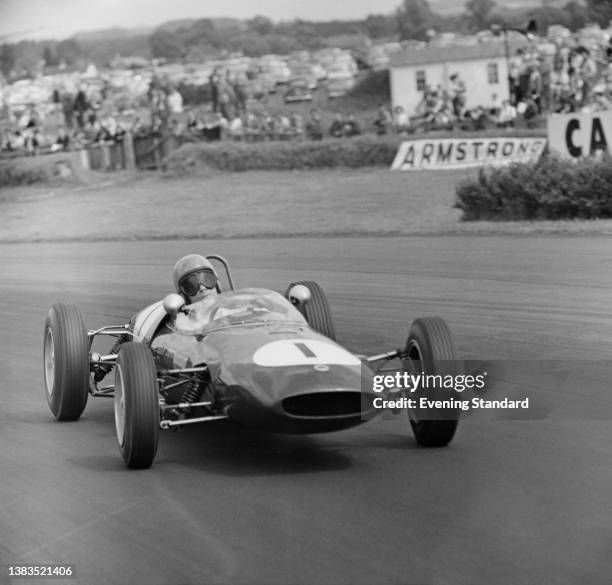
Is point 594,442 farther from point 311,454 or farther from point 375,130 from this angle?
point 375,130

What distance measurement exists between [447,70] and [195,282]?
36.0 meters

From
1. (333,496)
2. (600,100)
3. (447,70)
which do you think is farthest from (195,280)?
(447,70)

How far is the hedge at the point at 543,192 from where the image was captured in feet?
47.8

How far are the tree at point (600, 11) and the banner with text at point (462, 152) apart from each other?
38.3 feet

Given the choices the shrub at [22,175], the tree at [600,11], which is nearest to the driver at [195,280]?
the shrub at [22,175]

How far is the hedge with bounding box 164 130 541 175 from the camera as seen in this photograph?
23.9 metres

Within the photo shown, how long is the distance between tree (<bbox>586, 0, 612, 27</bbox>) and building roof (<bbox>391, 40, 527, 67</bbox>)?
5.20m

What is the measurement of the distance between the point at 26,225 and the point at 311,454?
16.3 metres

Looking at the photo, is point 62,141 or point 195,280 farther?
point 62,141

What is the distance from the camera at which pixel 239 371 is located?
17.2 ft

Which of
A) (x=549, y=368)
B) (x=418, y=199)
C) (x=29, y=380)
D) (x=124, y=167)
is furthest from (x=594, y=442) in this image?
(x=124, y=167)

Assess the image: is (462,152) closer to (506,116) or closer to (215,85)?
(506,116)

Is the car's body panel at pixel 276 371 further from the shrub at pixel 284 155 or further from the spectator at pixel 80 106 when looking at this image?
the spectator at pixel 80 106

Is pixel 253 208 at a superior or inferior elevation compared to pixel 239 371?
inferior
